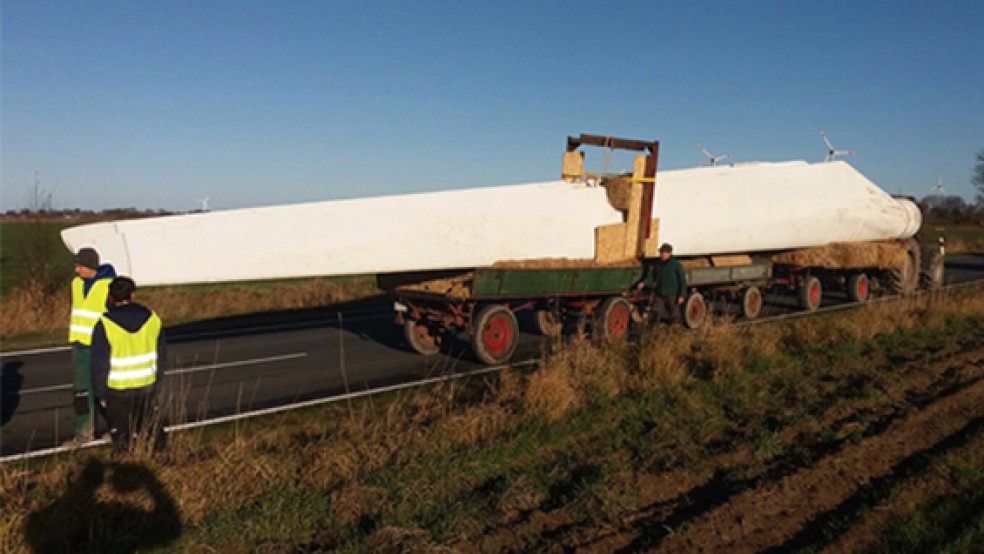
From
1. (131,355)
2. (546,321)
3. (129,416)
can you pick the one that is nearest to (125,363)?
(131,355)

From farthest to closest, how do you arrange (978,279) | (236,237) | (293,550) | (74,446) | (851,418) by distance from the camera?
(978,279)
(236,237)
(851,418)
(74,446)
(293,550)

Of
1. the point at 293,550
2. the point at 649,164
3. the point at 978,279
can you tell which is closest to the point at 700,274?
the point at 649,164

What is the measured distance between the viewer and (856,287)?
1670 cm

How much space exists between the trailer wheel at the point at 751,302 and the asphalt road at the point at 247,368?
474 cm

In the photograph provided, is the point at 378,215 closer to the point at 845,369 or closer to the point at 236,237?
the point at 236,237

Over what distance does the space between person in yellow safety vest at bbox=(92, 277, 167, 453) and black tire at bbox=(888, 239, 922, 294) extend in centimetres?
1740

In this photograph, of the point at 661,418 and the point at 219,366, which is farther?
the point at 219,366

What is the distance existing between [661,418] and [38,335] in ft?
41.4

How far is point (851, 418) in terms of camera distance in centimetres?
648

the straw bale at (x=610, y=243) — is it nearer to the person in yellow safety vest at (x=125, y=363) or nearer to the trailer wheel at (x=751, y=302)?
the trailer wheel at (x=751, y=302)

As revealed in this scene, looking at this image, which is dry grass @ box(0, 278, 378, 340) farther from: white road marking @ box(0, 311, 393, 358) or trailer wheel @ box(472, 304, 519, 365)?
trailer wheel @ box(472, 304, 519, 365)

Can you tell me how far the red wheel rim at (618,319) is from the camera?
441 inches

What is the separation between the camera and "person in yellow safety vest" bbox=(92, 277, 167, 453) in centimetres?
486

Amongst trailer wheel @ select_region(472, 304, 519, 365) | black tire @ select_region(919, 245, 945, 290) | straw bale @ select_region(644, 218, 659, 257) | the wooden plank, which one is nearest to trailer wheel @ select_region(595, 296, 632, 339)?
straw bale @ select_region(644, 218, 659, 257)
